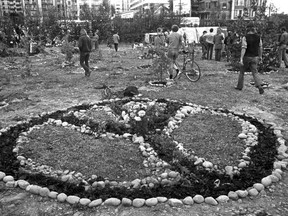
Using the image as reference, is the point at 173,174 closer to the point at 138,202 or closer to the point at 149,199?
the point at 149,199

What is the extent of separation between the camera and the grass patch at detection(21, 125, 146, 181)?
436 centimetres

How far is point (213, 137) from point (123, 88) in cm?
515

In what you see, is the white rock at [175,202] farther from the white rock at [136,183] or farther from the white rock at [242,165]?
the white rock at [242,165]

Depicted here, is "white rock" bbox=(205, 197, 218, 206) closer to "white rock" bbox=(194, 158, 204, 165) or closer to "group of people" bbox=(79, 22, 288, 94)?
"white rock" bbox=(194, 158, 204, 165)

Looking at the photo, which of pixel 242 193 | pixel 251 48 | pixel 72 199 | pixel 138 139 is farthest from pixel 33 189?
pixel 251 48

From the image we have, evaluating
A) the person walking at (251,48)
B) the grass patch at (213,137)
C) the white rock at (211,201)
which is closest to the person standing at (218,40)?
the person walking at (251,48)

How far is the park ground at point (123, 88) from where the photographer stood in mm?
3488

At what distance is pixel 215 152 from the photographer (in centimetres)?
491

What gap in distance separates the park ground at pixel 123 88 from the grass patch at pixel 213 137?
943 millimetres

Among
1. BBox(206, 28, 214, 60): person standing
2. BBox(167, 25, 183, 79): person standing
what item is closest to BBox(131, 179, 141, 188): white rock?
BBox(167, 25, 183, 79): person standing

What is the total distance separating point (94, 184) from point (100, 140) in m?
1.49

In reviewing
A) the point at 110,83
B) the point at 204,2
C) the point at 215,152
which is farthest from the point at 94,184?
the point at 204,2

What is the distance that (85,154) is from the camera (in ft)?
15.8

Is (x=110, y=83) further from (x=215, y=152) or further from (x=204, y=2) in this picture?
(x=204, y=2)
